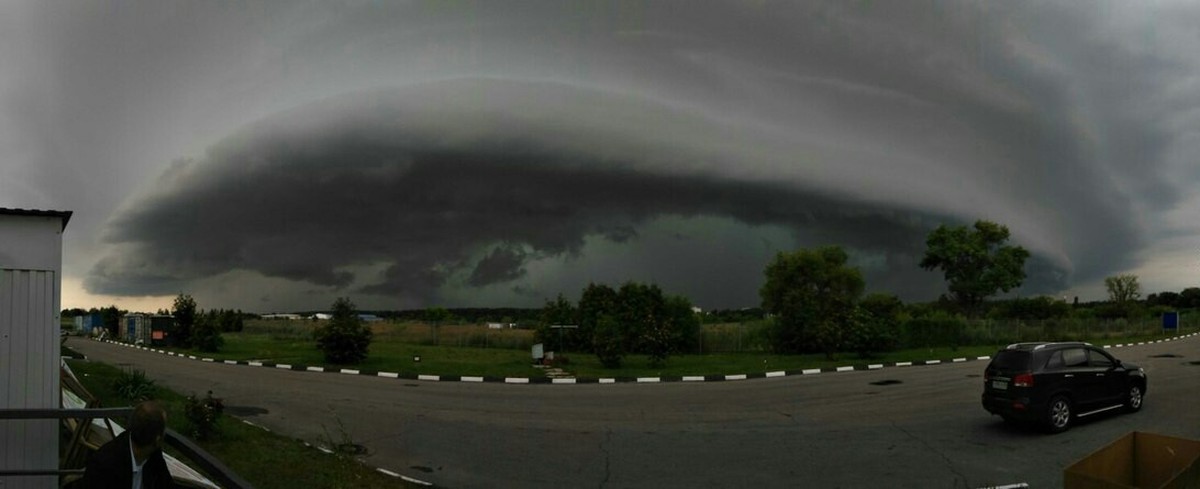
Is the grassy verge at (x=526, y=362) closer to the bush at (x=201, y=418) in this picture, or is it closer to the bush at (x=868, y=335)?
the bush at (x=868, y=335)

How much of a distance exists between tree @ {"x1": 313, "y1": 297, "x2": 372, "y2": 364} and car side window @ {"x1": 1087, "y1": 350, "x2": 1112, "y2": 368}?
76.2ft

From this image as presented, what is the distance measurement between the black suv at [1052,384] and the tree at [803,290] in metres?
21.3

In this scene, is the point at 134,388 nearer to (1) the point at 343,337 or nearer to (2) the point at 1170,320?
(1) the point at 343,337

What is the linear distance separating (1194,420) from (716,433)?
27.9ft

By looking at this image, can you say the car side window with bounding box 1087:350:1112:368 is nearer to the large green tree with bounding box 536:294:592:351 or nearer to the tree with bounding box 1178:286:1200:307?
the large green tree with bounding box 536:294:592:351

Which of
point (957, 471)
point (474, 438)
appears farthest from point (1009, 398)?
point (474, 438)

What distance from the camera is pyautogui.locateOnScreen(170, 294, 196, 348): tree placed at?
40.4m

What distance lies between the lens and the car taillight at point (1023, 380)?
452 inches

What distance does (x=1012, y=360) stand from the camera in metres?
11.9

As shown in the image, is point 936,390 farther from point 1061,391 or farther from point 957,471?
point 957,471

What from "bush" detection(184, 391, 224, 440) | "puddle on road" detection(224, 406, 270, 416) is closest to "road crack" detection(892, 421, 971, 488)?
"bush" detection(184, 391, 224, 440)

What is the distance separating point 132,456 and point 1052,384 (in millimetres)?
12799

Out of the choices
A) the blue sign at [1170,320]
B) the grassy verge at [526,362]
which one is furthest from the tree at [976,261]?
the grassy verge at [526,362]

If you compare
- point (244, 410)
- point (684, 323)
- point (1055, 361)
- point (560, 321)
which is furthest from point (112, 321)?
point (1055, 361)
